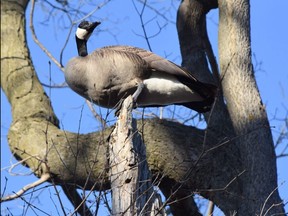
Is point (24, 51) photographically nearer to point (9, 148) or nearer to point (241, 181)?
point (9, 148)

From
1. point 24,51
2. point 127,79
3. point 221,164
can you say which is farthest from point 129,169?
point 24,51

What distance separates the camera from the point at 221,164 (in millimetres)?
5809

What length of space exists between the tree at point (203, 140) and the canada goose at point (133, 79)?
0.21 metres

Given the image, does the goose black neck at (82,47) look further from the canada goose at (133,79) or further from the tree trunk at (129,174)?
the tree trunk at (129,174)

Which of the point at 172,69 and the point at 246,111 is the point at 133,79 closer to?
the point at 172,69

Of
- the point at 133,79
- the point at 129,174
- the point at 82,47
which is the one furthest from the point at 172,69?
the point at 129,174

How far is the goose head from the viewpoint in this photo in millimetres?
6016

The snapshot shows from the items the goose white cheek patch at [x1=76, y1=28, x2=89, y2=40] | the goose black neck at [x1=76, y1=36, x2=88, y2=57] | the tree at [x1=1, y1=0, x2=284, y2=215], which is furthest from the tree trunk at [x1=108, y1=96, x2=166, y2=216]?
the goose white cheek patch at [x1=76, y1=28, x2=89, y2=40]

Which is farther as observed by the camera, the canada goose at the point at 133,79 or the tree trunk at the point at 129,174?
the canada goose at the point at 133,79

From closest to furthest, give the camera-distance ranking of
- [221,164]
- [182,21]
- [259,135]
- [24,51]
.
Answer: [259,135]
[221,164]
[182,21]
[24,51]

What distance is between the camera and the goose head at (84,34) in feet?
19.7

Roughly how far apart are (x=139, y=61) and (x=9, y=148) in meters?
1.63

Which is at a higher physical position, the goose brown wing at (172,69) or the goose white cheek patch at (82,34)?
the goose white cheek patch at (82,34)

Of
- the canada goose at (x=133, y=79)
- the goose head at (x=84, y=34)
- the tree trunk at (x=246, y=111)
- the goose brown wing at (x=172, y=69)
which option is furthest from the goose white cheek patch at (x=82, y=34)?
the tree trunk at (x=246, y=111)
